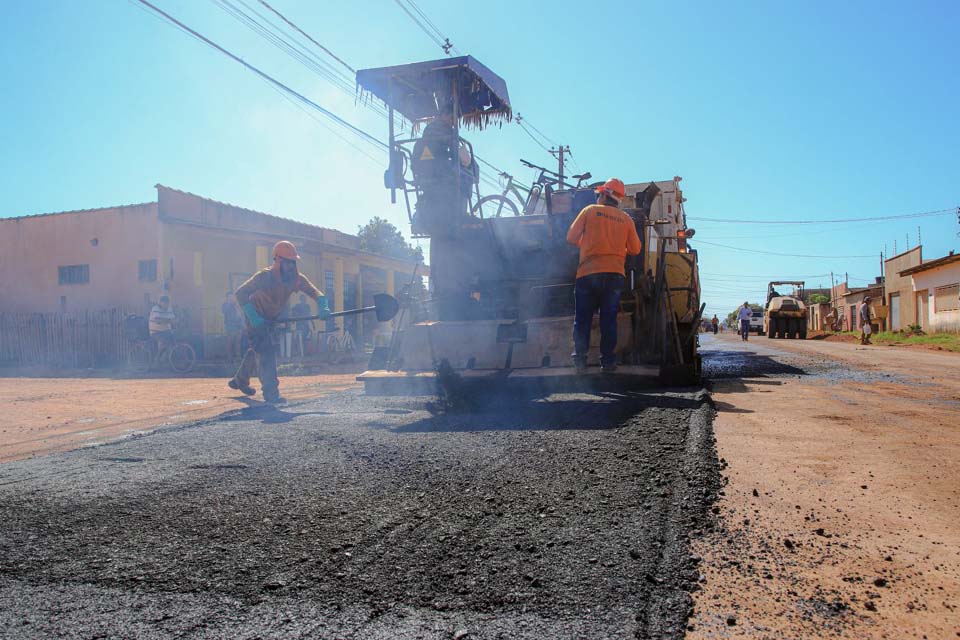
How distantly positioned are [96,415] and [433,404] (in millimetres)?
3269

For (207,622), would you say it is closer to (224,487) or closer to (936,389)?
(224,487)

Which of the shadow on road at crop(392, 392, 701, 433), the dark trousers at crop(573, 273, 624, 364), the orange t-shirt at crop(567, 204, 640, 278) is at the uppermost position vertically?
the orange t-shirt at crop(567, 204, 640, 278)

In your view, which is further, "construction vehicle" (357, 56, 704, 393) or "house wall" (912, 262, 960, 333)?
"house wall" (912, 262, 960, 333)

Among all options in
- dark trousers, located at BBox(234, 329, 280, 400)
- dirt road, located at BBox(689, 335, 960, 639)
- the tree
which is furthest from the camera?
the tree

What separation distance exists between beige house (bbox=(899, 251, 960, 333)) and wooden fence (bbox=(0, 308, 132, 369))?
1120 inches

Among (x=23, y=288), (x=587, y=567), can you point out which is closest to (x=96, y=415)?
(x=587, y=567)

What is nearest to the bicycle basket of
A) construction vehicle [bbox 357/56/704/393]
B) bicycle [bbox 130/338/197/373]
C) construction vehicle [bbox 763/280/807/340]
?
bicycle [bbox 130/338/197/373]

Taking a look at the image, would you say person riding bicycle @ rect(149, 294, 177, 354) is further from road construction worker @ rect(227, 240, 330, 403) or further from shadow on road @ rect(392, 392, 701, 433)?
shadow on road @ rect(392, 392, 701, 433)

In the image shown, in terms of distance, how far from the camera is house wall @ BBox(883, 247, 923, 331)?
30.2 metres

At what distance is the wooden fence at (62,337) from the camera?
579 inches

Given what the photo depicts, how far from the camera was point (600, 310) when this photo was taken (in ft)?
18.0

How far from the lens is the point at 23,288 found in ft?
60.1

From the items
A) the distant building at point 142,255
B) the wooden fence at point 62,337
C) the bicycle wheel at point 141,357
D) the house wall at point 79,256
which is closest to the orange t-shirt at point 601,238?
the bicycle wheel at point 141,357

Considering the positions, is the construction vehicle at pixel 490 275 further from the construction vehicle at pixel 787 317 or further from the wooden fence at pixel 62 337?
the construction vehicle at pixel 787 317
